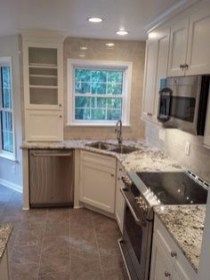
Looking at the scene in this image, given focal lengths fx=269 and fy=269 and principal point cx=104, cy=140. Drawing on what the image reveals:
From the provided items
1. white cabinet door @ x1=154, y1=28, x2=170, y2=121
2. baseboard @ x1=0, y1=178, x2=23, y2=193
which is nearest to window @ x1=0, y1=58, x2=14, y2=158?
baseboard @ x1=0, y1=178, x2=23, y2=193

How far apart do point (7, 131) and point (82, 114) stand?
1.35m

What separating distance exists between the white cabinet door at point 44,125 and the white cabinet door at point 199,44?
223 cm

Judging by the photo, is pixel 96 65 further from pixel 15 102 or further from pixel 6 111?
pixel 6 111

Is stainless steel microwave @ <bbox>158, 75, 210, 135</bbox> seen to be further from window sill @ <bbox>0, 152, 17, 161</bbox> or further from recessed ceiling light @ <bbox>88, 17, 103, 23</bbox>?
window sill @ <bbox>0, 152, 17, 161</bbox>

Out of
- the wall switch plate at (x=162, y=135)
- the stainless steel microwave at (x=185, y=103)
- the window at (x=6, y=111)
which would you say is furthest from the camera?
the window at (x=6, y=111)

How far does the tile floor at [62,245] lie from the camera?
2.45m

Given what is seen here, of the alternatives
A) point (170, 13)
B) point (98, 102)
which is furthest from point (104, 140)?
point (170, 13)

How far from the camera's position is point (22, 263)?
8.33ft

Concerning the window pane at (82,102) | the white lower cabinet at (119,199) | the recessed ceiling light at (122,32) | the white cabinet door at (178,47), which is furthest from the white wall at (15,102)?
the white cabinet door at (178,47)

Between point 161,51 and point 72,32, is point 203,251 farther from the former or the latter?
Result: point 72,32

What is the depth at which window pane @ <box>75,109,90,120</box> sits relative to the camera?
4123 mm

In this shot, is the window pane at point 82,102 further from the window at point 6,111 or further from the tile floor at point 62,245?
the tile floor at point 62,245

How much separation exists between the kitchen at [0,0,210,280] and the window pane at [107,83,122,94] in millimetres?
15

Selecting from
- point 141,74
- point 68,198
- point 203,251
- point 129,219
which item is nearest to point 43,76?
point 141,74
